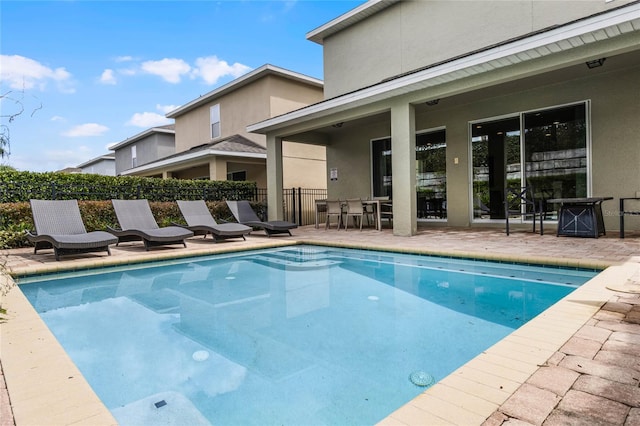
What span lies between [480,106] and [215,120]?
42.3ft

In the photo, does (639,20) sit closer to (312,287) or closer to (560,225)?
(560,225)

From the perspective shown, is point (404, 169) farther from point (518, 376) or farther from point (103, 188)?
point (103, 188)

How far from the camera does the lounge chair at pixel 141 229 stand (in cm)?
743

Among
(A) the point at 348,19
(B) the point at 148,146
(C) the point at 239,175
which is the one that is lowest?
(C) the point at 239,175

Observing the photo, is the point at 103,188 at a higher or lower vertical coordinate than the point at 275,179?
lower

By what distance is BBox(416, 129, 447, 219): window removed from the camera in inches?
443

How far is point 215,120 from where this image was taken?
18.6 metres

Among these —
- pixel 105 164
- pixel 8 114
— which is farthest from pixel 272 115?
pixel 105 164

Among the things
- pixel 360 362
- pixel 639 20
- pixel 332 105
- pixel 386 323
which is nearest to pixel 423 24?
pixel 332 105

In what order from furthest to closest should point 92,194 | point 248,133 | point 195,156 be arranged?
point 248,133
point 195,156
point 92,194

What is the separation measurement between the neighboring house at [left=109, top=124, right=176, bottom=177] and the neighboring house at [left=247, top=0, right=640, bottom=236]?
13.6 meters

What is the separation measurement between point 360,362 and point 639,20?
6.74 meters

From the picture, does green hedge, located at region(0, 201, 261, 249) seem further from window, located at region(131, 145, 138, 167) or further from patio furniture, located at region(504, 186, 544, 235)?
window, located at region(131, 145, 138, 167)

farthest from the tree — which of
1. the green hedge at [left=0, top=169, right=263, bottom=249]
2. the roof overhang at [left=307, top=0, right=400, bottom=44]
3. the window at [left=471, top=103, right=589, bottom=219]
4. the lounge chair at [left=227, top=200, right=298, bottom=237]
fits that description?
the roof overhang at [left=307, top=0, right=400, bottom=44]
